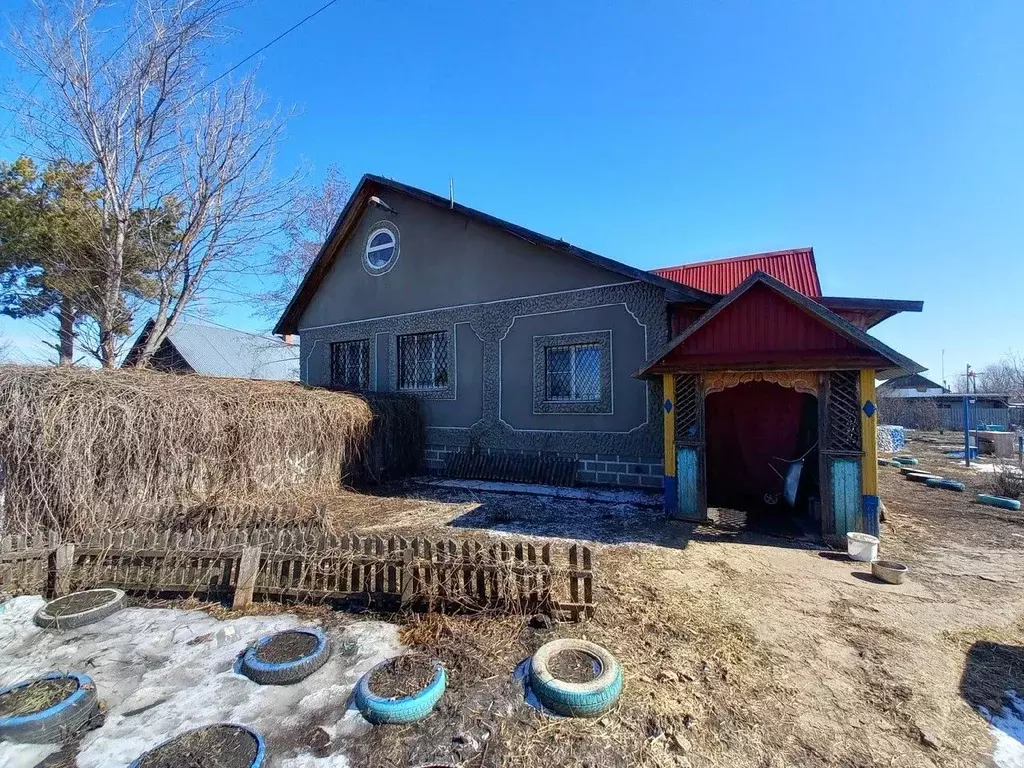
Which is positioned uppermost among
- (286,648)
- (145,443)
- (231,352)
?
(231,352)

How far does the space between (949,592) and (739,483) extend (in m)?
4.74

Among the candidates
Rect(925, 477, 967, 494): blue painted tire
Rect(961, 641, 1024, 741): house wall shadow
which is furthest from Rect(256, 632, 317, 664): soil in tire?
Rect(925, 477, 967, 494): blue painted tire

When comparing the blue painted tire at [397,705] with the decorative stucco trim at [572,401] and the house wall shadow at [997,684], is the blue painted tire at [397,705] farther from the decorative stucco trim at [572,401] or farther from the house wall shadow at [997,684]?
the decorative stucco trim at [572,401]

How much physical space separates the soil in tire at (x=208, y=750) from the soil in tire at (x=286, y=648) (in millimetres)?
645

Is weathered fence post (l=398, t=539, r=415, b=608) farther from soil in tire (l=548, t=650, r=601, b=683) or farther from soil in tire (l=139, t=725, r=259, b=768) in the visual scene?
soil in tire (l=139, t=725, r=259, b=768)

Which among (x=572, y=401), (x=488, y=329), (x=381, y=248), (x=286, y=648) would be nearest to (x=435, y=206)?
(x=381, y=248)

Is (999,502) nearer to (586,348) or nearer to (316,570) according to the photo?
(586,348)

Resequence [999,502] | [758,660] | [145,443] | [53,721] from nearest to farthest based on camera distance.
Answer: [53,721] → [758,660] → [145,443] → [999,502]

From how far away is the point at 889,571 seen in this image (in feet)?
15.8

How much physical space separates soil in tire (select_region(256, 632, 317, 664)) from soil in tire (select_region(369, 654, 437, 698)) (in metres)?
0.65

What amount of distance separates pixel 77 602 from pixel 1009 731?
23.3 ft

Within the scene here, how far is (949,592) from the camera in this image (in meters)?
4.55

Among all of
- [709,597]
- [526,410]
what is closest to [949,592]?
[709,597]

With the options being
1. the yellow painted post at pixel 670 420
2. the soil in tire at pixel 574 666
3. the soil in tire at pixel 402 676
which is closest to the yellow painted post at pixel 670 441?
the yellow painted post at pixel 670 420
